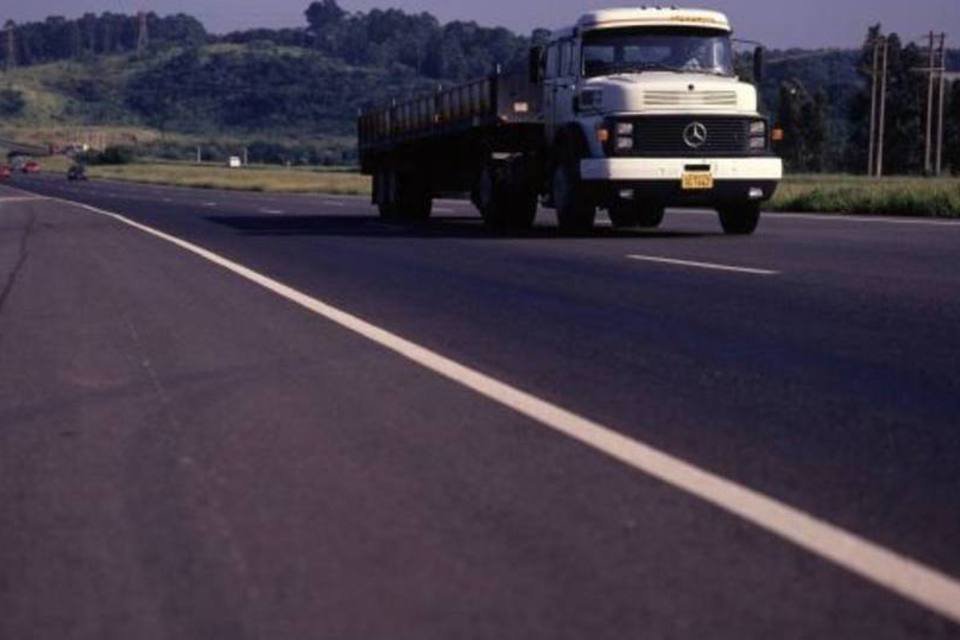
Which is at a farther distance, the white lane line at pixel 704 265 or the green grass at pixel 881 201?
the green grass at pixel 881 201

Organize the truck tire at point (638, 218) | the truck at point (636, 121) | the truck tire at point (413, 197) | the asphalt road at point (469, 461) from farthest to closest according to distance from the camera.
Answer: the truck tire at point (413, 197) < the truck tire at point (638, 218) < the truck at point (636, 121) < the asphalt road at point (469, 461)

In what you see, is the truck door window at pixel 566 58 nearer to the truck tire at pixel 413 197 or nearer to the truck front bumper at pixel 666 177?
the truck front bumper at pixel 666 177

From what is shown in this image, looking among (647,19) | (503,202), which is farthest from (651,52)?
(503,202)

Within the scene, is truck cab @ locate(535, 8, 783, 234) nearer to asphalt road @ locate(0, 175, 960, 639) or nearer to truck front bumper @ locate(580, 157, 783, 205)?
truck front bumper @ locate(580, 157, 783, 205)

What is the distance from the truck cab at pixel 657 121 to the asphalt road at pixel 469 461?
7541mm

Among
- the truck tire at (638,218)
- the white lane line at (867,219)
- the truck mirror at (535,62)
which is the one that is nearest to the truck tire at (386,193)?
the truck tire at (638,218)

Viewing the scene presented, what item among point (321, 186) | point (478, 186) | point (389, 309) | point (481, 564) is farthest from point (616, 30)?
point (321, 186)

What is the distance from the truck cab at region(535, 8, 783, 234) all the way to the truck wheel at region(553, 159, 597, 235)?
2 cm

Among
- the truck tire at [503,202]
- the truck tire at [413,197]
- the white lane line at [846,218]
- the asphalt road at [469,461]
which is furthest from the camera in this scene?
the truck tire at [413,197]

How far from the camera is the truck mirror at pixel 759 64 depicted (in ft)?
72.1

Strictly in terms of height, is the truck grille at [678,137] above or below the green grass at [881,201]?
above

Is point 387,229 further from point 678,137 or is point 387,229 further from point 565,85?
point 678,137

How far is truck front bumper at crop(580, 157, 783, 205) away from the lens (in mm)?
21000

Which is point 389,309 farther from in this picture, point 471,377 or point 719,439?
point 719,439
